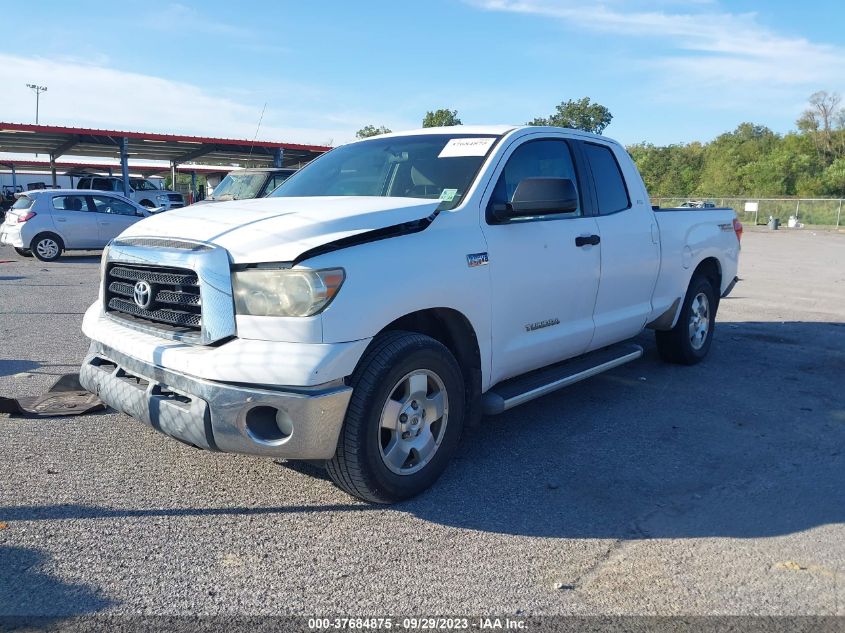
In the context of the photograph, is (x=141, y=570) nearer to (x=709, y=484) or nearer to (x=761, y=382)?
(x=709, y=484)

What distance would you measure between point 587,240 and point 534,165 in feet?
2.07

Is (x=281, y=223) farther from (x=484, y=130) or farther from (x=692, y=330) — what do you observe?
(x=692, y=330)

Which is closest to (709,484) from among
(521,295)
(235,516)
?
(521,295)

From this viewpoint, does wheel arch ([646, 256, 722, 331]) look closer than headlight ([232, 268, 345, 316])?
No

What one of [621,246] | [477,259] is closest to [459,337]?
[477,259]

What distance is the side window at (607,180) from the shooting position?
5501 millimetres

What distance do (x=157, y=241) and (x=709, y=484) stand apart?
3369mm

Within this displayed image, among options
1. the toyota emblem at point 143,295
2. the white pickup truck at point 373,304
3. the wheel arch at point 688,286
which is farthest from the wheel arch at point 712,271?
the toyota emblem at point 143,295

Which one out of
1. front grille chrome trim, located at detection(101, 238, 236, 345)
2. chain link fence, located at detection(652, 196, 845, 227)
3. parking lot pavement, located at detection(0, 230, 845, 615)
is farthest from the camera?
chain link fence, located at detection(652, 196, 845, 227)

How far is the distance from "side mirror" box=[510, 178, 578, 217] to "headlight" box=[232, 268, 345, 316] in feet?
4.58

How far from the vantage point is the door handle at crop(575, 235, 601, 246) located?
4.92 metres

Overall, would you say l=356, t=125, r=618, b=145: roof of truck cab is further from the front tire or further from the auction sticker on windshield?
the front tire

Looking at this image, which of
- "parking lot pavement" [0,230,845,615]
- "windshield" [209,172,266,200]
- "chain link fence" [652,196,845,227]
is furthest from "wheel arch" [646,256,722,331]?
"chain link fence" [652,196,845,227]

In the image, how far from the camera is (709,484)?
13.7 feet
